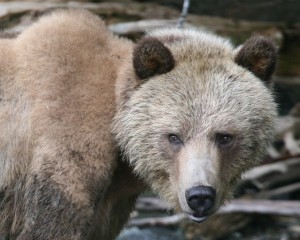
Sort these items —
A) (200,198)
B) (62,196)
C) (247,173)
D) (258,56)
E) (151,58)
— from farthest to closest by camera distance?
(247,173) → (258,56) → (151,58) → (62,196) → (200,198)

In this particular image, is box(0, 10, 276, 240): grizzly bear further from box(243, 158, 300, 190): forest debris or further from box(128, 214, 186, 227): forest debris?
box(243, 158, 300, 190): forest debris

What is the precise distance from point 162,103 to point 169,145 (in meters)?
0.34

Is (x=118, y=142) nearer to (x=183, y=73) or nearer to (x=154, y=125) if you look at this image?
(x=154, y=125)

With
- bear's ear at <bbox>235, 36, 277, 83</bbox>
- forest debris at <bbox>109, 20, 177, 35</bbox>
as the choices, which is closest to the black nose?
bear's ear at <bbox>235, 36, 277, 83</bbox>

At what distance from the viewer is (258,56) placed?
642 cm

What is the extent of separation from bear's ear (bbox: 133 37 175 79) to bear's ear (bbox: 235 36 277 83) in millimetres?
588

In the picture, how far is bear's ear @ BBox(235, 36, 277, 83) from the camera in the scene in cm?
640

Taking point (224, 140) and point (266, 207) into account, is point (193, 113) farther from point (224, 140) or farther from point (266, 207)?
point (266, 207)

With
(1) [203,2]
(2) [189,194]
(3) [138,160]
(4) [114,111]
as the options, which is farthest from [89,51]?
(1) [203,2]

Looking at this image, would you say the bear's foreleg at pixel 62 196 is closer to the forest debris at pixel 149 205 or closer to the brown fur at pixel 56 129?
the brown fur at pixel 56 129

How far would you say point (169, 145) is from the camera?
621 centimetres

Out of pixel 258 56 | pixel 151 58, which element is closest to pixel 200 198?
pixel 151 58

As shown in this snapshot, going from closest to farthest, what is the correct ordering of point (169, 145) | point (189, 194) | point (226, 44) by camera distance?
point (189, 194) < point (169, 145) < point (226, 44)

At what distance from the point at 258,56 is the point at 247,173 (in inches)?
189
